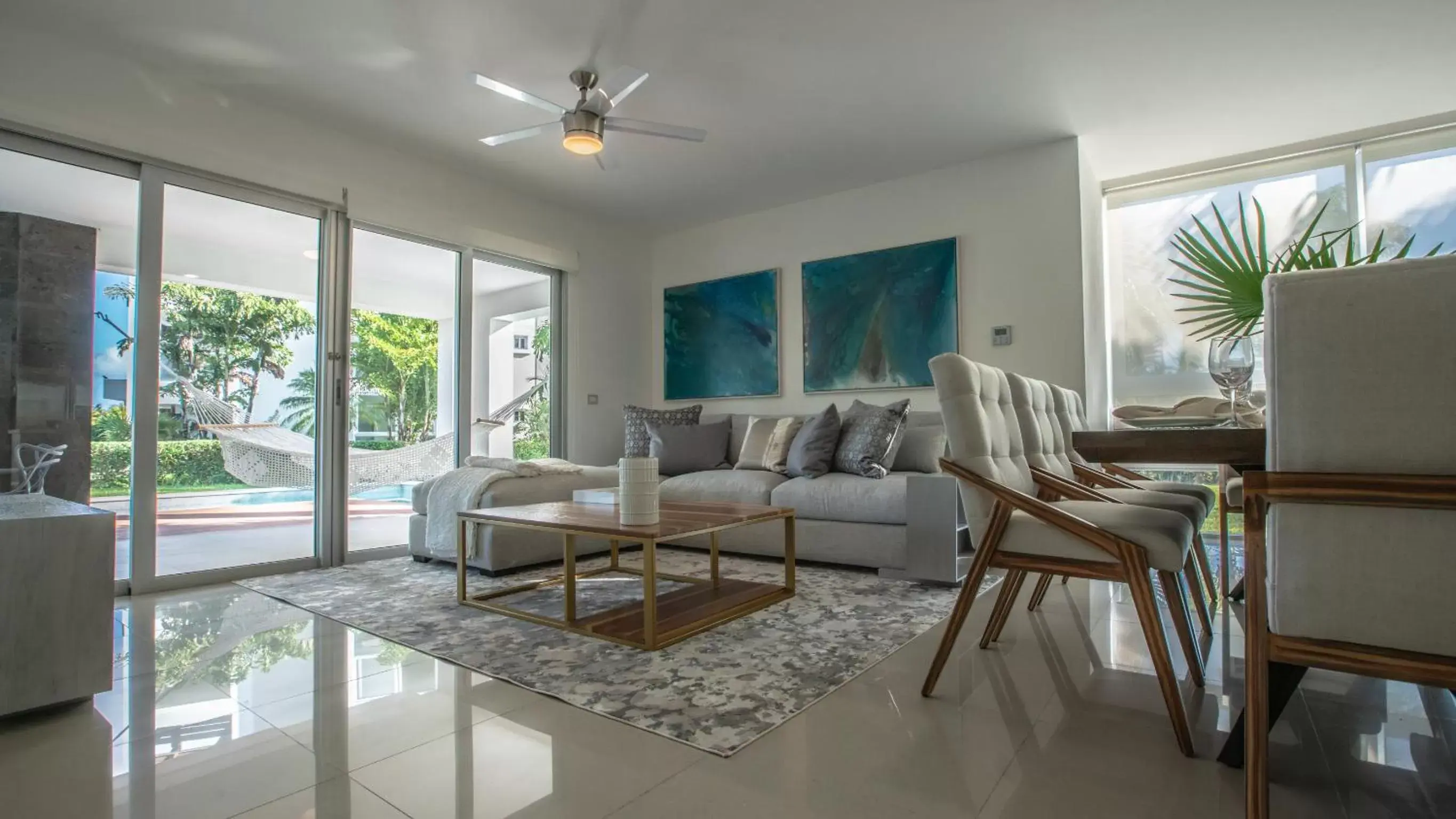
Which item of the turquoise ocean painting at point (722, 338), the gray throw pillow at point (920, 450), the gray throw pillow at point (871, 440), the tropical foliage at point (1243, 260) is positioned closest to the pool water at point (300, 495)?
the turquoise ocean painting at point (722, 338)

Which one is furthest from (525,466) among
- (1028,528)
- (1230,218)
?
(1230,218)

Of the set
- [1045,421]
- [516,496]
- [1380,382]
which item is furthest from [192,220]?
[1380,382]

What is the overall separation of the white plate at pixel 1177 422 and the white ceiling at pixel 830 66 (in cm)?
195

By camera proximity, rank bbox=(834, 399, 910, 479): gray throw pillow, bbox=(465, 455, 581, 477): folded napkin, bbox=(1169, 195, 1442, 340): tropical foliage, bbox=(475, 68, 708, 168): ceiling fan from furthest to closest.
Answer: bbox=(834, 399, 910, 479): gray throw pillow, bbox=(465, 455, 581, 477): folded napkin, bbox=(475, 68, 708, 168): ceiling fan, bbox=(1169, 195, 1442, 340): tropical foliage

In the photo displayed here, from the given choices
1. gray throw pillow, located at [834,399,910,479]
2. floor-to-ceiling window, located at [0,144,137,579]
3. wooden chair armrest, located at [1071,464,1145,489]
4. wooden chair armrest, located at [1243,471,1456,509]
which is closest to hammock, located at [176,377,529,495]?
floor-to-ceiling window, located at [0,144,137,579]

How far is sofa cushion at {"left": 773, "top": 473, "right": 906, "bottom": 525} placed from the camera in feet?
10.9

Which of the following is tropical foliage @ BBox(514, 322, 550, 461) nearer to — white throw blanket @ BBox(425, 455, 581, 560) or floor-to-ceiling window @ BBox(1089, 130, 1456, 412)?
white throw blanket @ BBox(425, 455, 581, 560)

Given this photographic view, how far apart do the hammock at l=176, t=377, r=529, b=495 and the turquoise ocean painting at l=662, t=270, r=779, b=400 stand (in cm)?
215

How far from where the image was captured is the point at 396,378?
13.9 ft

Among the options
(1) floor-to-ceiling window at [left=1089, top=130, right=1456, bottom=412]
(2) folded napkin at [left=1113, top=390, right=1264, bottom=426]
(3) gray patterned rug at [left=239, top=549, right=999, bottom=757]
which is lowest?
(3) gray patterned rug at [left=239, top=549, right=999, bottom=757]

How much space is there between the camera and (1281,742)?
4.84ft

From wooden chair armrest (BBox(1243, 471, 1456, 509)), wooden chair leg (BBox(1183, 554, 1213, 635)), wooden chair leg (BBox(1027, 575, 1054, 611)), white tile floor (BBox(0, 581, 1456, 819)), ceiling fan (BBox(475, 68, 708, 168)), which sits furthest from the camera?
ceiling fan (BBox(475, 68, 708, 168))

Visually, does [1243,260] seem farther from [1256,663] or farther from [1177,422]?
[1256,663]

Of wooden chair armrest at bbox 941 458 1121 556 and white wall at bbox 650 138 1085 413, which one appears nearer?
wooden chair armrest at bbox 941 458 1121 556
